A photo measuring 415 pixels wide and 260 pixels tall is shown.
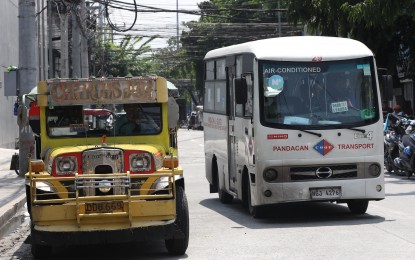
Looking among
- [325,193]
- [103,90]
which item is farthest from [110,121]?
[325,193]

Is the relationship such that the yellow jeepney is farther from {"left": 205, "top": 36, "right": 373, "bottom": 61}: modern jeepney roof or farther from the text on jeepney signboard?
{"left": 205, "top": 36, "right": 373, "bottom": 61}: modern jeepney roof

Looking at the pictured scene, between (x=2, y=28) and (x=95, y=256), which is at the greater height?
(x=2, y=28)

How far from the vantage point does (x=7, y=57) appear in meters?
46.5

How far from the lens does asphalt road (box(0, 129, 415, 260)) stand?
11391 millimetres

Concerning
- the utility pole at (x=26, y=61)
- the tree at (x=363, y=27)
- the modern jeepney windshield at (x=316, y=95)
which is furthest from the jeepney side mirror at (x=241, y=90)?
the tree at (x=363, y=27)

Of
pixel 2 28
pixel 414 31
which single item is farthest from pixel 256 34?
pixel 414 31

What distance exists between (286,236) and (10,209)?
6.42 metres

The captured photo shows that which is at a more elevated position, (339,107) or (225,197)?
(339,107)

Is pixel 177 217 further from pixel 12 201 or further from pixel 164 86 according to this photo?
pixel 12 201

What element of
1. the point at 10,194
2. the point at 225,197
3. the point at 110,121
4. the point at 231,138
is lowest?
the point at 10,194

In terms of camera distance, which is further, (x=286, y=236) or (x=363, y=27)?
(x=363, y=27)

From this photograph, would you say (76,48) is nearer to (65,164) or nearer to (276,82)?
(276,82)

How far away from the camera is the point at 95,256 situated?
11891mm

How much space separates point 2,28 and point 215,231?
32881 millimetres
